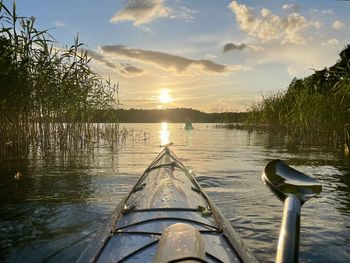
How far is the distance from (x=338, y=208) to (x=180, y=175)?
2540 mm

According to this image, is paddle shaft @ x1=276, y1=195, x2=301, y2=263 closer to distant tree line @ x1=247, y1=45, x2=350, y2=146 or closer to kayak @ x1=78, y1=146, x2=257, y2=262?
kayak @ x1=78, y1=146, x2=257, y2=262

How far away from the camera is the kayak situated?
4.84 ft

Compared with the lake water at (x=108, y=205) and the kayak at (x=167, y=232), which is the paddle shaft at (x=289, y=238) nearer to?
the kayak at (x=167, y=232)

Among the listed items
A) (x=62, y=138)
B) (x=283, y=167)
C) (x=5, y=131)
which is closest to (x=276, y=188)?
(x=283, y=167)

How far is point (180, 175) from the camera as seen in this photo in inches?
167

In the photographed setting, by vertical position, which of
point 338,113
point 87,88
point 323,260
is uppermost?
point 87,88

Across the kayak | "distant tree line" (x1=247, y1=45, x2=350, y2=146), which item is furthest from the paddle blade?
"distant tree line" (x1=247, y1=45, x2=350, y2=146)

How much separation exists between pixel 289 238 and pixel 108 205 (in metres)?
3.86

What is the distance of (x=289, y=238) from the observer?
1936 mm

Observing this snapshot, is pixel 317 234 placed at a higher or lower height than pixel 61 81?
lower

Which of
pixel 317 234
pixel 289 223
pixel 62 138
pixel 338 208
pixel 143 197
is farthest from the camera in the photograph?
pixel 62 138

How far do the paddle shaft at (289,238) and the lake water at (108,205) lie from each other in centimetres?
117

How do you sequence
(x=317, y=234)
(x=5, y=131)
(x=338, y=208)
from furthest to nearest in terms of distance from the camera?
1. (x=5, y=131)
2. (x=338, y=208)
3. (x=317, y=234)

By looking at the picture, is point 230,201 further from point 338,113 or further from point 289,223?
point 338,113
